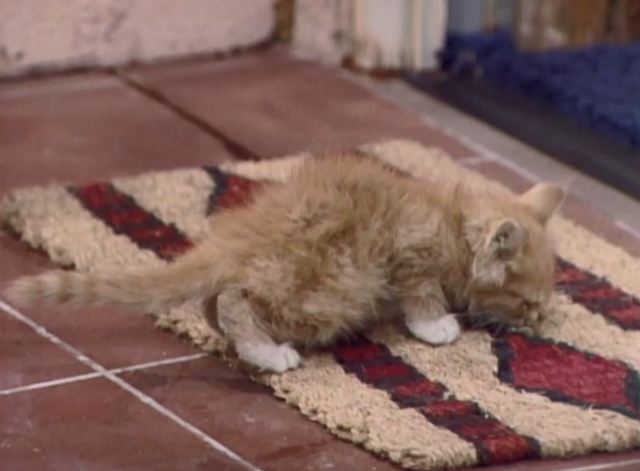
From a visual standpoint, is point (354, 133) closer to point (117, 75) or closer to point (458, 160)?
point (458, 160)

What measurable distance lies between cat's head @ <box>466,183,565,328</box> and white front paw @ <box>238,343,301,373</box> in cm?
27

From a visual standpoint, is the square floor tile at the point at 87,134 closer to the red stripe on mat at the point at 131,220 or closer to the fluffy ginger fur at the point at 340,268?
the red stripe on mat at the point at 131,220

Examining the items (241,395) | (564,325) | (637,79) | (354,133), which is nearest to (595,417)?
(564,325)

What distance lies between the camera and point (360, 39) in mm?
2873

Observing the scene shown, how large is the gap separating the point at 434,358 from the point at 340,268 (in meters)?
0.18

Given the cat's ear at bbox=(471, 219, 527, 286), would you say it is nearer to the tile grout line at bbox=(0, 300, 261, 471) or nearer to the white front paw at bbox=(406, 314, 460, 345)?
the white front paw at bbox=(406, 314, 460, 345)

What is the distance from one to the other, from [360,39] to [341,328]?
51.3 inches

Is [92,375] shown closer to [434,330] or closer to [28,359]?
[28,359]

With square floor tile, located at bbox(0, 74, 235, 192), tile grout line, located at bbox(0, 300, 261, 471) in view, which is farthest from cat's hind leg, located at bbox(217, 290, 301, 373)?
square floor tile, located at bbox(0, 74, 235, 192)

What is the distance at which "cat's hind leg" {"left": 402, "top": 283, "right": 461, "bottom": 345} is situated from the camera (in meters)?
1.72

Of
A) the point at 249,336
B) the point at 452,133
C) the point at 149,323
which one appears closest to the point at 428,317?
the point at 249,336

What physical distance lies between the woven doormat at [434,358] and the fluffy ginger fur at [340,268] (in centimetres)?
5

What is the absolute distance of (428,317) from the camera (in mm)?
1728

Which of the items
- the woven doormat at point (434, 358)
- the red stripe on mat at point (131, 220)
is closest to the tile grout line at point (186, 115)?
the woven doormat at point (434, 358)
